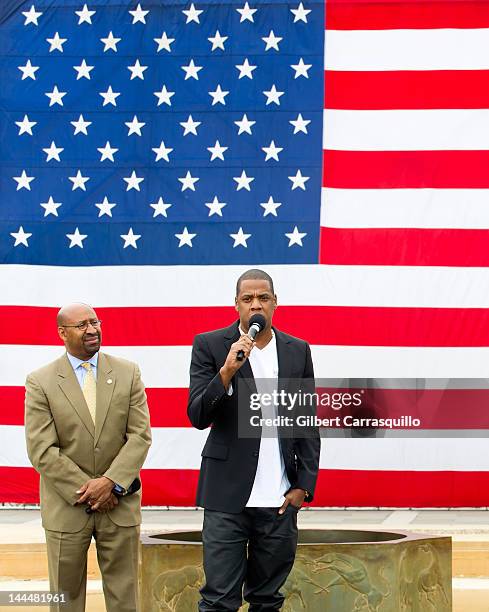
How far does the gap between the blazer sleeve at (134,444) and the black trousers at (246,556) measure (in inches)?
27.4

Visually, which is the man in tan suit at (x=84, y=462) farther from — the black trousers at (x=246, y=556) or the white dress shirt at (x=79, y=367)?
the black trousers at (x=246, y=556)

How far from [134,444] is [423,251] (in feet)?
13.5

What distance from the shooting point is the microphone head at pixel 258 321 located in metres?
4.00

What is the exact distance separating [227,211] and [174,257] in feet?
1.66

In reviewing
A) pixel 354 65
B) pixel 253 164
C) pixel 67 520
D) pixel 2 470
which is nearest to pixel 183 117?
pixel 253 164

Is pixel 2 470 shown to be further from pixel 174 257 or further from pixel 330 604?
pixel 330 604

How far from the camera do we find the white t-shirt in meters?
4.07

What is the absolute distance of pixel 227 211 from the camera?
28.0 feet

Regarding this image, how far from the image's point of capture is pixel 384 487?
843cm

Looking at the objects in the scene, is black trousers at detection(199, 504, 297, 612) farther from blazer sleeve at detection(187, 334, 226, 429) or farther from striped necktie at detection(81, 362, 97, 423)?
striped necktie at detection(81, 362, 97, 423)

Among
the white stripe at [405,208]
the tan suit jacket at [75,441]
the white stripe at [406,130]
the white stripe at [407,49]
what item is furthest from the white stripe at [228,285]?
the tan suit jacket at [75,441]

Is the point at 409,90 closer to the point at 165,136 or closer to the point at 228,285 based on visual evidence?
the point at 165,136

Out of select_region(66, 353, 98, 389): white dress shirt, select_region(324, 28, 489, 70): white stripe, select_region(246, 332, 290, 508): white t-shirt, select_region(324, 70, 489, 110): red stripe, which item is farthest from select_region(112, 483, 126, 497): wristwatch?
select_region(324, 28, 489, 70): white stripe

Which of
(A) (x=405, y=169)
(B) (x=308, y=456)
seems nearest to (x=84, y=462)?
(B) (x=308, y=456)
